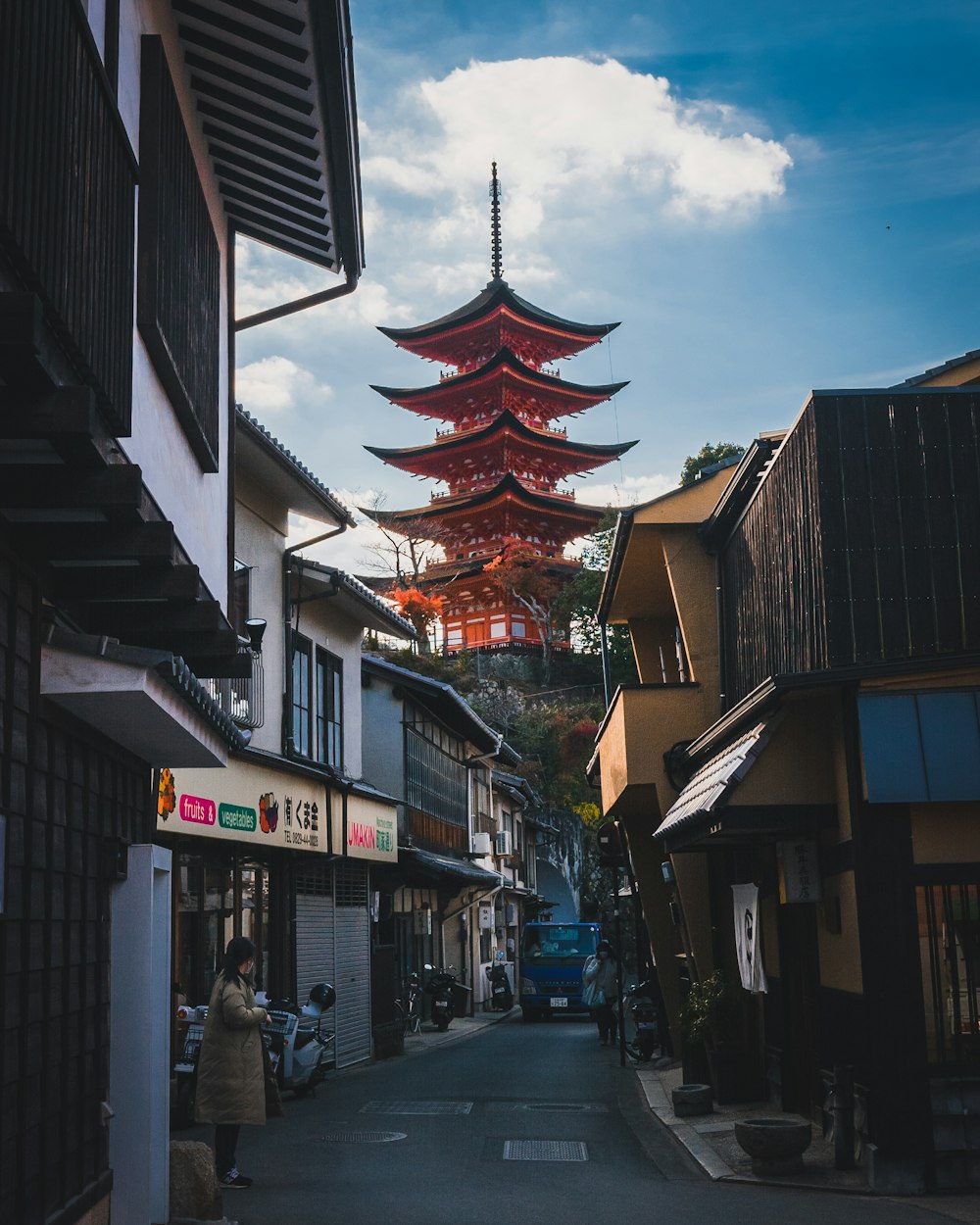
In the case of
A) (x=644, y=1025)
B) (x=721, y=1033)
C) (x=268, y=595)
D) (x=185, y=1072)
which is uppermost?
(x=268, y=595)

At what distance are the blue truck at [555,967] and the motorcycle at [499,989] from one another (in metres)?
3.77

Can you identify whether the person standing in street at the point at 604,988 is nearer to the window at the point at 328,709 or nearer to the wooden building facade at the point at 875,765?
the window at the point at 328,709

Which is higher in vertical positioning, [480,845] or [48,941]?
[480,845]

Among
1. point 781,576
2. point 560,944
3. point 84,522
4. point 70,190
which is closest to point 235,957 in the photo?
point 84,522

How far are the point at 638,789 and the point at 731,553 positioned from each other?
357cm

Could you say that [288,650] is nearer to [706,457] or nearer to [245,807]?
[245,807]

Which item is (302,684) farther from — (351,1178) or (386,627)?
(351,1178)

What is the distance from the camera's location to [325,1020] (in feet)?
66.7

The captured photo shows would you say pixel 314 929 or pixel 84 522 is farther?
pixel 314 929

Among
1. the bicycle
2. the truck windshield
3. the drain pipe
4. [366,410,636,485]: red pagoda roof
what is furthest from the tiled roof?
[366,410,636,485]: red pagoda roof

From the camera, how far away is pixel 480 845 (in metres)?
39.1

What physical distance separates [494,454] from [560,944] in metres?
32.9

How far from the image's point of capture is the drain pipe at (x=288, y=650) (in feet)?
64.3

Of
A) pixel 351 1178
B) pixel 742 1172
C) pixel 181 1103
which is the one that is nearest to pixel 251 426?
pixel 181 1103
